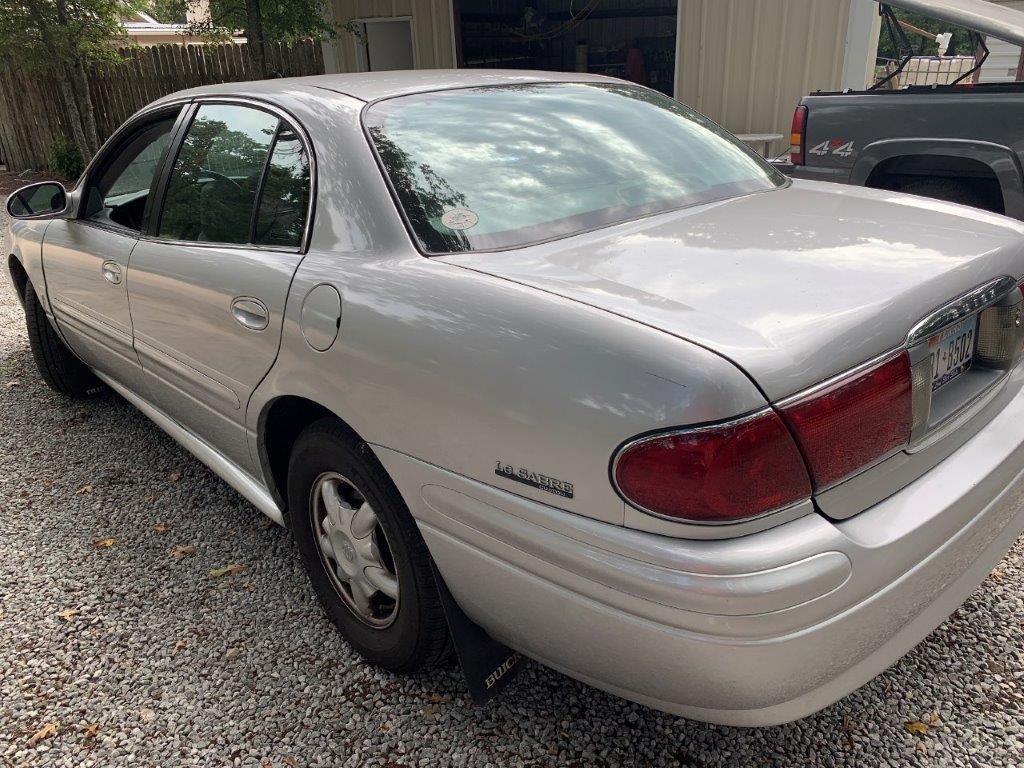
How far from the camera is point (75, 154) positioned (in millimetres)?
13906

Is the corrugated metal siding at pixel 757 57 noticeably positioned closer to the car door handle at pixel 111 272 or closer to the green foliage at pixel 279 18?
the green foliage at pixel 279 18

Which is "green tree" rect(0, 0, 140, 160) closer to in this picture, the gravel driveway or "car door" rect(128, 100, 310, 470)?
"car door" rect(128, 100, 310, 470)

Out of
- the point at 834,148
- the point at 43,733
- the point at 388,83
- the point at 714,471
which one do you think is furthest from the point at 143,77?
the point at 714,471

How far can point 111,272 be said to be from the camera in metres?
3.20

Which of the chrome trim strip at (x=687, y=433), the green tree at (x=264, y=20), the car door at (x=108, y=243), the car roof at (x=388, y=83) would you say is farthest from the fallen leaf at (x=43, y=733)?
the green tree at (x=264, y=20)

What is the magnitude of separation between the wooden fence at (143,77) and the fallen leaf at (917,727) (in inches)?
503

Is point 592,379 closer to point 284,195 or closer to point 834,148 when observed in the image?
point 284,195

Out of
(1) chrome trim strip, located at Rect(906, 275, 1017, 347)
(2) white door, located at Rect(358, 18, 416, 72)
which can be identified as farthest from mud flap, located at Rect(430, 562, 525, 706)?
(2) white door, located at Rect(358, 18, 416, 72)

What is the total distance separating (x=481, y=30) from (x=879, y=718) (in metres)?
13.9

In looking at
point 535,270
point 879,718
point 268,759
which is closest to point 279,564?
point 268,759

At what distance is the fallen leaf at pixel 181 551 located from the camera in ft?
9.90

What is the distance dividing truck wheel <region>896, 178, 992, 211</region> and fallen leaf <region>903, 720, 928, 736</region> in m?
3.36

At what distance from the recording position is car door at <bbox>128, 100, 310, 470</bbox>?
2.32m

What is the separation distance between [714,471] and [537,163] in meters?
1.23
